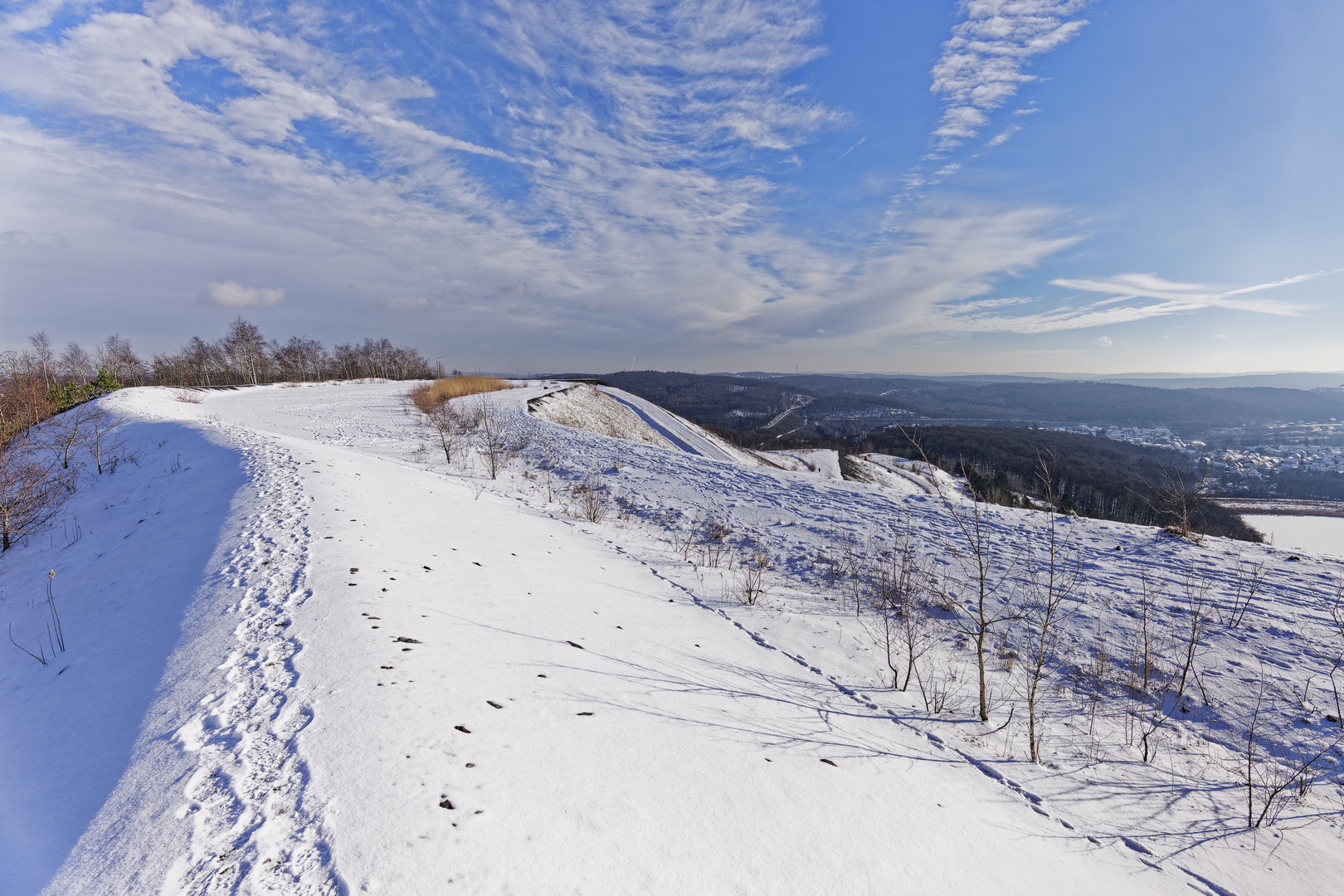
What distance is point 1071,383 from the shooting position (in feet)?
465

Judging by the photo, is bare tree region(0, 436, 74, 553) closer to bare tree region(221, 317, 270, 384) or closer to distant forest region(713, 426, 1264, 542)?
distant forest region(713, 426, 1264, 542)

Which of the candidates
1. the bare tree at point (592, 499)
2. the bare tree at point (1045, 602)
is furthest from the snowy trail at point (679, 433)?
the bare tree at point (1045, 602)

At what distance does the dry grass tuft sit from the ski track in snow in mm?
21504

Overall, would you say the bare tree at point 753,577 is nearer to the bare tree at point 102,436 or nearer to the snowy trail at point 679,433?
the bare tree at point 102,436

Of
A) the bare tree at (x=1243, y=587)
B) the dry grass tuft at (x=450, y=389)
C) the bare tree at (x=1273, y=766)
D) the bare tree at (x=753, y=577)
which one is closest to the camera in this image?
the bare tree at (x=1273, y=766)

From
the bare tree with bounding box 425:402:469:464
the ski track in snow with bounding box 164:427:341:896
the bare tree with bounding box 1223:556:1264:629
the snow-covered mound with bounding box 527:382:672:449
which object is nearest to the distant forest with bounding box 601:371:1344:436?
the snow-covered mound with bounding box 527:382:672:449

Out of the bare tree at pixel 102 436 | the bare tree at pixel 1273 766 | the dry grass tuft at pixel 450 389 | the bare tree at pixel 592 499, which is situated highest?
the dry grass tuft at pixel 450 389

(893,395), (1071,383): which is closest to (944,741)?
→ (893,395)

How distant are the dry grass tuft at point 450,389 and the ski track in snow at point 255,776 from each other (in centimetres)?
2150

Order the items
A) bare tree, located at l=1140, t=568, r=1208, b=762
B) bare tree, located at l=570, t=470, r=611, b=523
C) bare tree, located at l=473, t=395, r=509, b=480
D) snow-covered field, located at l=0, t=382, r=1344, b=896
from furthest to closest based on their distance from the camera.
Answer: bare tree, located at l=473, t=395, r=509, b=480
bare tree, located at l=570, t=470, r=611, b=523
bare tree, located at l=1140, t=568, r=1208, b=762
snow-covered field, located at l=0, t=382, r=1344, b=896

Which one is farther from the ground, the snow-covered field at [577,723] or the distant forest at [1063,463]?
the snow-covered field at [577,723]

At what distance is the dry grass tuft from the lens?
25.4 m

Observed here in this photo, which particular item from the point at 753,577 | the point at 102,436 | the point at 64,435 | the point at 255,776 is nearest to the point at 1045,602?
the point at 753,577

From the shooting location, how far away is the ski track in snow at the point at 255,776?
192 cm
